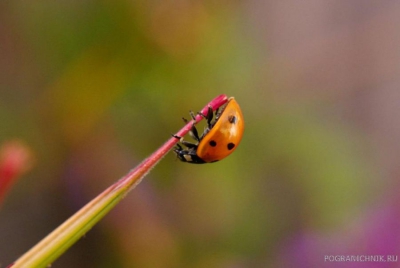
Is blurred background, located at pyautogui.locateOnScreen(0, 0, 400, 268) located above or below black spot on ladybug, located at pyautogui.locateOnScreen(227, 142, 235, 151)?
above

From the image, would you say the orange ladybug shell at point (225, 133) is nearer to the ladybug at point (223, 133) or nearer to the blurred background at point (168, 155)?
the ladybug at point (223, 133)

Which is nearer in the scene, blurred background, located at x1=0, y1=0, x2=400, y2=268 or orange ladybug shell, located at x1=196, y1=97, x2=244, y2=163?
orange ladybug shell, located at x1=196, y1=97, x2=244, y2=163

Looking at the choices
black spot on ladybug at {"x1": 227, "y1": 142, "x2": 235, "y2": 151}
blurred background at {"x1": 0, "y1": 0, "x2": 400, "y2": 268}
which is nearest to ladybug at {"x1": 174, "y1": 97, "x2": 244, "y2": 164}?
black spot on ladybug at {"x1": 227, "y1": 142, "x2": 235, "y2": 151}

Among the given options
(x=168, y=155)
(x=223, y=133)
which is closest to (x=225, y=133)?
(x=223, y=133)

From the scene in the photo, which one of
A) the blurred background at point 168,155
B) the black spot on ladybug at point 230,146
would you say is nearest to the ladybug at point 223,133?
the black spot on ladybug at point 230,146

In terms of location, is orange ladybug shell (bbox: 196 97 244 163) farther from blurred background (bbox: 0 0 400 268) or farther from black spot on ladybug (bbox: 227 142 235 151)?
blurred background (bbox: 0 0 400 268)

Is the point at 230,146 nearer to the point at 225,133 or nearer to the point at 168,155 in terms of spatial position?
the point at 225,133
